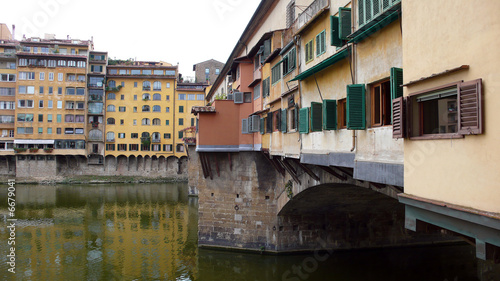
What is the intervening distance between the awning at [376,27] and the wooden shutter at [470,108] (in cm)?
261

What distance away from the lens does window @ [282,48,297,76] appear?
45.4 ft

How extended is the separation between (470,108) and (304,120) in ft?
24.4

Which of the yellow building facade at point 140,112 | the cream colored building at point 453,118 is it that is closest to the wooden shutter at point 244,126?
the cream colored building at point 453,118

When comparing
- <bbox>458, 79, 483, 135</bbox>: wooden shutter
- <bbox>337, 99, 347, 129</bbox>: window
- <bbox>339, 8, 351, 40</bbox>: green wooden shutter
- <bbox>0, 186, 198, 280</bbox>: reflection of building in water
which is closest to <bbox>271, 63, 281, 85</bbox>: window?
<bbox>337, 99, 347, 129</bbox>: window

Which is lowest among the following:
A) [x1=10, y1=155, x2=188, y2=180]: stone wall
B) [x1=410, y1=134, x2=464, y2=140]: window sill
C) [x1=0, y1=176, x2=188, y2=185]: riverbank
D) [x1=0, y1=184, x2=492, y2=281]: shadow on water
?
[x1=0, y1=184, x2=492, y2=281]: shadow on water

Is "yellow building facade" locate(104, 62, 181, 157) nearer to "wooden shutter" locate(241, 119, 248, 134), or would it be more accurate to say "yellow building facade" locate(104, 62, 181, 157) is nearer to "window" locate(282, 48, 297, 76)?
"wooden shutter" locate(241, 119, 248, 134)

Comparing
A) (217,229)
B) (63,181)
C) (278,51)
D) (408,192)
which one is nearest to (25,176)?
(63,181)

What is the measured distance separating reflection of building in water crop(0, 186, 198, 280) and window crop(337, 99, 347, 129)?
41.0ft

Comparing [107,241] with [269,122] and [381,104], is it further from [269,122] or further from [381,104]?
[381,104]

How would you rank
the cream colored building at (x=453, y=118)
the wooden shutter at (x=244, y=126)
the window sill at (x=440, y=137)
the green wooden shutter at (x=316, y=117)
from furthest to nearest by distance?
the wooden shutter at (x=244, y=126)
the green wooden shutter at (x=316, y=117)
the window sill at (x=440, y=137)
the cream colored building at (x=453, y=118)

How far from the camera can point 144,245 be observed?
24.4m

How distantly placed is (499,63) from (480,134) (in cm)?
92

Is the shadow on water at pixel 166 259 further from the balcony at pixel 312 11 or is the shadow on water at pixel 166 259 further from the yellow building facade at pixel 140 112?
the yellow building facade at pixel 140 112

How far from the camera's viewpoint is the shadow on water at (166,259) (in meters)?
19.0
